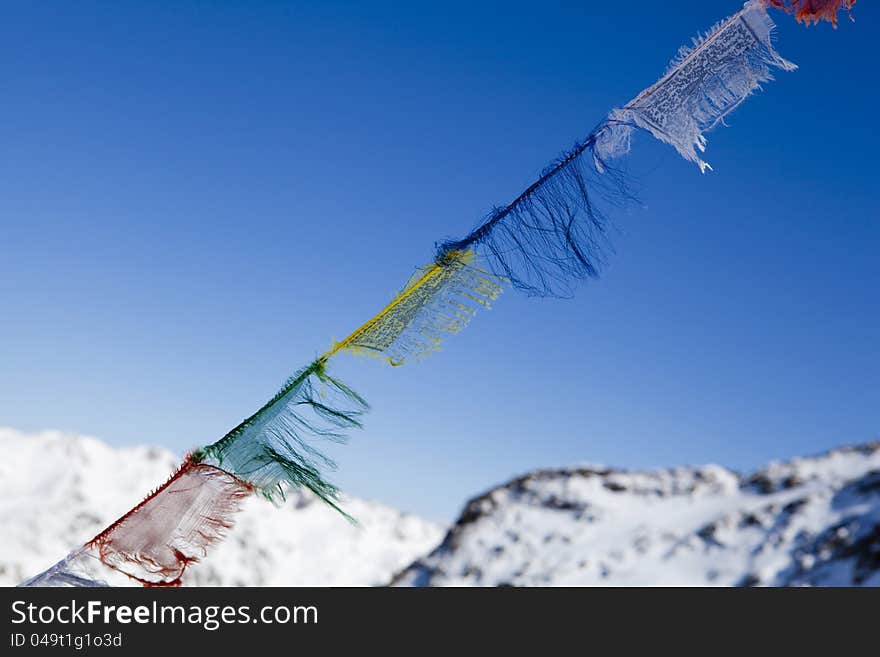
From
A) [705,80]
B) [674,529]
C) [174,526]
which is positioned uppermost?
[674,529]

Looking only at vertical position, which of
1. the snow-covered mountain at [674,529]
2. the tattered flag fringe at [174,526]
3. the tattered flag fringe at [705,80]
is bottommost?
the tattered flag fringe at [174,526]

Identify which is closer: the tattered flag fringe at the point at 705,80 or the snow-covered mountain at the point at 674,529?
the tattered flag fringe at the point at 705,80

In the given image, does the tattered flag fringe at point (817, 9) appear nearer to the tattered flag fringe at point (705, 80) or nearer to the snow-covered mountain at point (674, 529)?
the tattered flag fringe at point (705, 80)

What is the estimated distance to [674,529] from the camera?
149ft

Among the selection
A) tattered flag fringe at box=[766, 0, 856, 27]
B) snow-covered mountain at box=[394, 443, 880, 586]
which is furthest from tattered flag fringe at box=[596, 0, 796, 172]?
snow-covered mountain at box=[394, 443, 880, 586]

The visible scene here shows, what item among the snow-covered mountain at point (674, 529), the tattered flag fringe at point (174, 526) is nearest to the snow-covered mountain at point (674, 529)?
the snow-covered mountain at point (674, 529)

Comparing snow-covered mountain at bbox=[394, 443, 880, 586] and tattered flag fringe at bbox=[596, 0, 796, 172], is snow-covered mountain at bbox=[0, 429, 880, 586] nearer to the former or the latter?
snow-covered mountain at bbox=[394, 443, 880, 586]

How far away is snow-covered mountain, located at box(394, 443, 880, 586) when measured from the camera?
39.1 m

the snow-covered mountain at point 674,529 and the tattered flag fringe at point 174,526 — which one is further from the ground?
the snow-covered mountain at point 674,529

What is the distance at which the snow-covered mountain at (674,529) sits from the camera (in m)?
39.1

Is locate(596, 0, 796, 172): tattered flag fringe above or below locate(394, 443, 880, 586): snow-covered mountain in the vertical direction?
below

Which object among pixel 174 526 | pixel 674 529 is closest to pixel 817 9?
pixel 174 526

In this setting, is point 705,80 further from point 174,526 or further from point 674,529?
point 674,529
